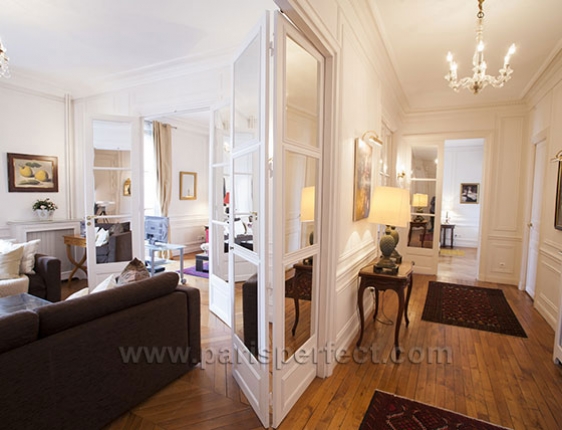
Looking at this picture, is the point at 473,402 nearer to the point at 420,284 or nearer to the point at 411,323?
the point at 411,323

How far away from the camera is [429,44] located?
132 inches

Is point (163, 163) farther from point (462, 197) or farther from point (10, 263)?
point (462, 197)

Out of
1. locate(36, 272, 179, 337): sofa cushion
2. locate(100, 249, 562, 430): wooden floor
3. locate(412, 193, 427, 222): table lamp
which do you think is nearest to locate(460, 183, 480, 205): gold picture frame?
locate(412, 193, 427, 222): table lamp

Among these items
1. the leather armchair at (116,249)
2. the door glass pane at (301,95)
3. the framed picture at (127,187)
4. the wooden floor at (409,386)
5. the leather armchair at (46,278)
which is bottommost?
the wooden floor at (409,386)

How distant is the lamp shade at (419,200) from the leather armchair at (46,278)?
5626 millimetres

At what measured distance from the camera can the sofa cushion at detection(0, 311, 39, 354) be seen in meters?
1.41

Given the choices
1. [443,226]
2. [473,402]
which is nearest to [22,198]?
[473,402]

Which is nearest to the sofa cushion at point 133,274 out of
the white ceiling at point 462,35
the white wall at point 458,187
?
the white ceiling at point 462,35

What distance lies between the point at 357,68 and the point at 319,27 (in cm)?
103

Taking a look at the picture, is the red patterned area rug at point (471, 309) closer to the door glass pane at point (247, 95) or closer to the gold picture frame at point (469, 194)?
the door glass pane at point (247, 95)

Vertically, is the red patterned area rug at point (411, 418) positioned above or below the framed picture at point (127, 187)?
below

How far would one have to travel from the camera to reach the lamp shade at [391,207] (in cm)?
289

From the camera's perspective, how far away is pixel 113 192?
4188 millimetres

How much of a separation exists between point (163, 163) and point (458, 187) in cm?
784
